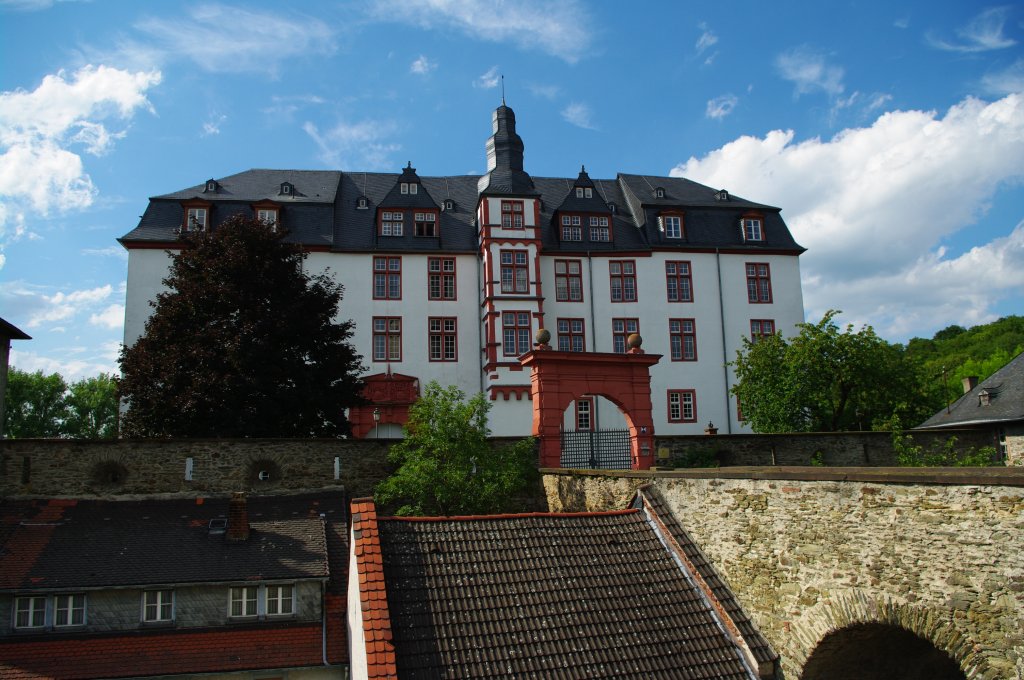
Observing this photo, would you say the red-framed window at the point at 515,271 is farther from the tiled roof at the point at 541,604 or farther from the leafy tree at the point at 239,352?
the tiled roof at the point at 541,604

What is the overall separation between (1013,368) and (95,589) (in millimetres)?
24628

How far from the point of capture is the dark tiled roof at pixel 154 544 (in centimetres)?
1680

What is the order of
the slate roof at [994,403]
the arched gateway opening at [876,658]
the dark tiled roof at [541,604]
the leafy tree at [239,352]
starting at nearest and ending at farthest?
the dark tiled roof at [541,604] < the arched gateway opening at [876,658] < the leafy tree at [239,352] < the slate roof at [994,403]

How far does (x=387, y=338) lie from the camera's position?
3034 centimetres

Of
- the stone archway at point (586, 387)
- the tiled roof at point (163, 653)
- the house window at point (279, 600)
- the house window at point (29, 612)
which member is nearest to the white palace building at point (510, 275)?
the stone archway at point (586, 387)

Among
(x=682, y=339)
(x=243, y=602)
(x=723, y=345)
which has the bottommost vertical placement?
(x=243, y=602)

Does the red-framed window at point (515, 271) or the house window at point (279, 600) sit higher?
the red-framed window at point (515, 271)

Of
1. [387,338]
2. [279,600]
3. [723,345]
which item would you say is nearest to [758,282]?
[723,345]

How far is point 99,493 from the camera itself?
62.0ft

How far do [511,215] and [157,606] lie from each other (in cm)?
1903

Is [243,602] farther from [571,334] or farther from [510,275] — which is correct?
[571,334]

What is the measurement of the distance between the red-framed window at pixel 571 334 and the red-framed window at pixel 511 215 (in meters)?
4.11

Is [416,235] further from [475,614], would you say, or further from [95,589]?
[475,614]

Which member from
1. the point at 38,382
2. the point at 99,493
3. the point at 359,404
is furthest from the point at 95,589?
the point at 38,382
